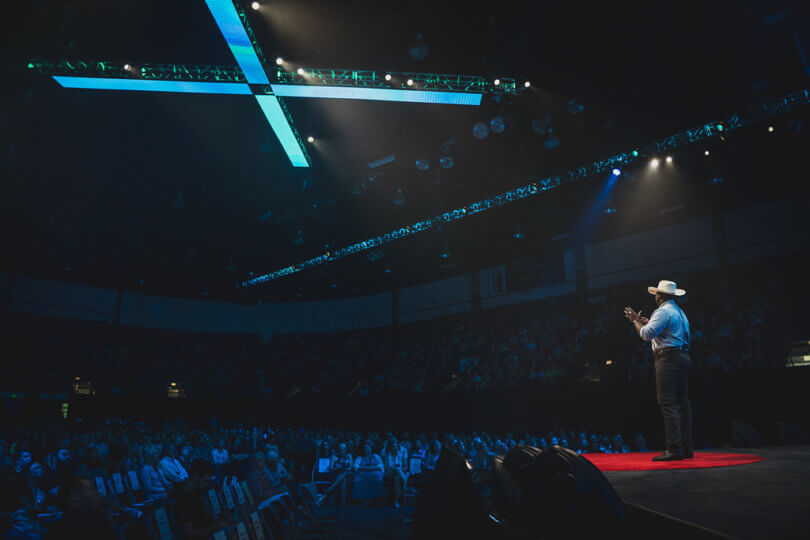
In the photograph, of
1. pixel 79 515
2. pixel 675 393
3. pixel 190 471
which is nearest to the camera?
pixel 79 515

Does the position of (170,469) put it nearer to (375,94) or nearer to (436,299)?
(375,94)

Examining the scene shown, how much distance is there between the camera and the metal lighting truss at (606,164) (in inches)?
348

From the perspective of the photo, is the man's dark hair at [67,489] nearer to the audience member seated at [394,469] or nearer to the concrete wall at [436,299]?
the audience member seated at [394,469]

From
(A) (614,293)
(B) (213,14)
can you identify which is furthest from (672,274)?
(B) (213,14)

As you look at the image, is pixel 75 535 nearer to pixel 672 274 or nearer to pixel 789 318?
pixel 789 318

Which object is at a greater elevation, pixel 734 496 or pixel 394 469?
pixel 734 496

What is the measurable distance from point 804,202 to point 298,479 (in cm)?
1504

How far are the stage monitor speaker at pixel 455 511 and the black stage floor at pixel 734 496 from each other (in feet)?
1.77

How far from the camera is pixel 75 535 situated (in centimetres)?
320

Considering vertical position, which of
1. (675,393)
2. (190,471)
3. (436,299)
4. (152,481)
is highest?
(436,299)

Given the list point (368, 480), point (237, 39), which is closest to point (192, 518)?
point (237, 39)

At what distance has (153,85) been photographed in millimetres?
8219

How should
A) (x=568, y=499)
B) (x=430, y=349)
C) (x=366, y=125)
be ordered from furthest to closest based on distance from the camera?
(x=430, y=349)
(x=366, y=125)
(x=568, y=499)

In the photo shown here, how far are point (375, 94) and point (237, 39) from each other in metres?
2.29
